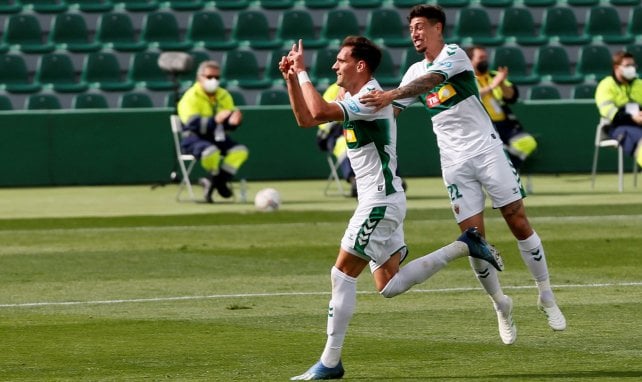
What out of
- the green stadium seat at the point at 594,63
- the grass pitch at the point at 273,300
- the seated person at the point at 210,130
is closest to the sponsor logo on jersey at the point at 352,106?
the grass pitch at the point at 273,300

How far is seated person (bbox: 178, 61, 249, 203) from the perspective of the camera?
2208 centimetres

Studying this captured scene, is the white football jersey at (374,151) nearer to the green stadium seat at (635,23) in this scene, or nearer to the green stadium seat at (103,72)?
the green stadium seat at (103,72)

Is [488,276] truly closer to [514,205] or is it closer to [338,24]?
[514,205]

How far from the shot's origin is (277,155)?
1025 inches

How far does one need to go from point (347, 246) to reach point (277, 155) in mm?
17729

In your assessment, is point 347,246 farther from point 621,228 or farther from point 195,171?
point 195,171

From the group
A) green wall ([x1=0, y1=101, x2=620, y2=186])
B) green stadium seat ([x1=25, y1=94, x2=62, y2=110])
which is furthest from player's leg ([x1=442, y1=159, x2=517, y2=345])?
green stadium seat ([x1=25, y1=94, x2=62, y2=110])

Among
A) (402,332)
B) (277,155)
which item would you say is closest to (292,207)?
(277,155)

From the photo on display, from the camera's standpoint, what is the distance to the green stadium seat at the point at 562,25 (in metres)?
29.8

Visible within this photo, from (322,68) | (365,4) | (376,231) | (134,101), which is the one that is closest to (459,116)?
(376,231)

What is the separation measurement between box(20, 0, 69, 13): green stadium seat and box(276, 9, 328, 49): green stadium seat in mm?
4353

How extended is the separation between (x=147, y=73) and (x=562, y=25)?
334 inches

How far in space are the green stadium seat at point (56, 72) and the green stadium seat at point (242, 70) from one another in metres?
2.73

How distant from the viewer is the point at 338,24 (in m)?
29.0
